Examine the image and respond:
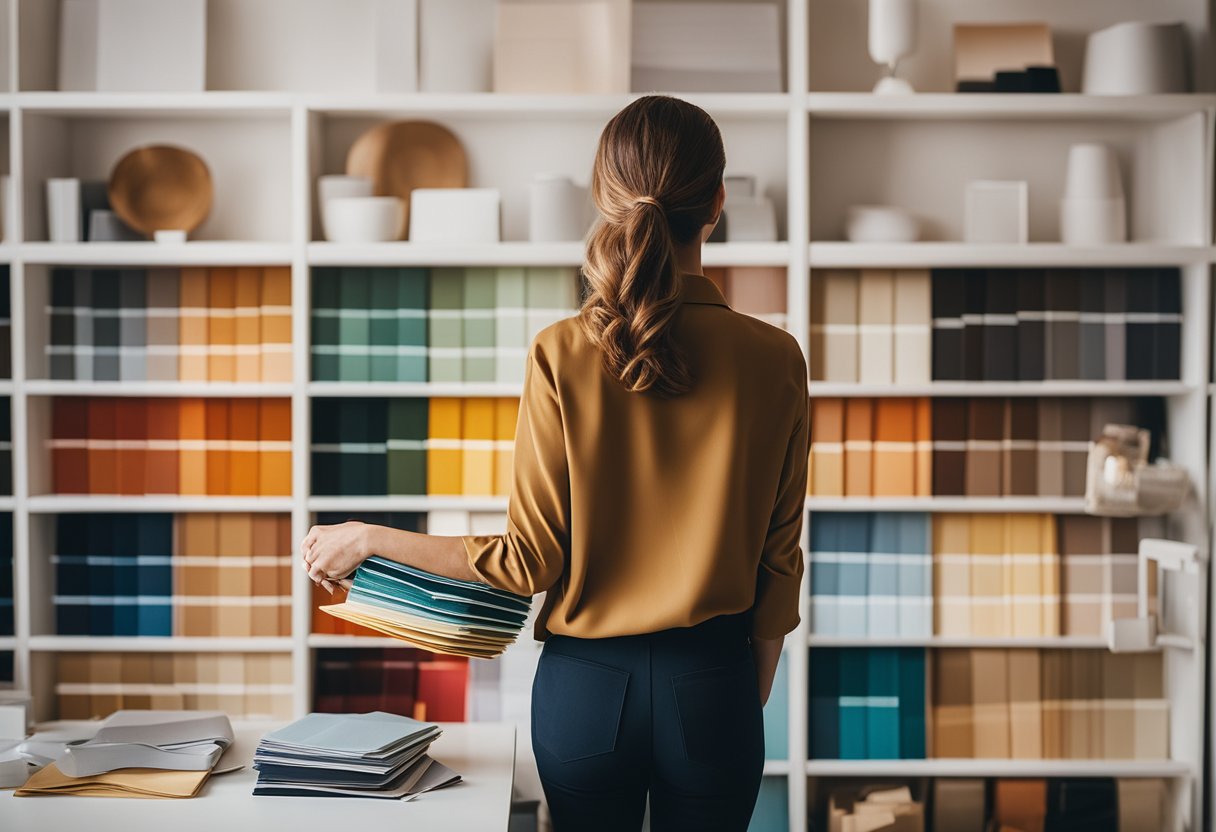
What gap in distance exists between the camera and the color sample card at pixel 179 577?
280 cm

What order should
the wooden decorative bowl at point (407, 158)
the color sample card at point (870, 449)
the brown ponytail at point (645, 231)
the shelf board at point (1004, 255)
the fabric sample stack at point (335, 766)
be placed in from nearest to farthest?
the brown ponytail at point (645, 231), the fabric sample stack at point (335, 766), the shelf board at point (1004, 255), the color sample card at point (870, 449), the wooden decorative bowl at point (407, 158)

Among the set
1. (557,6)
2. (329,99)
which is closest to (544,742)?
(329,99)

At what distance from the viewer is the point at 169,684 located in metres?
2.85

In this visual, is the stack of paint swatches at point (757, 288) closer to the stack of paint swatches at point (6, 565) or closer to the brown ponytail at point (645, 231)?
the brown ponytail at point (645, 231)

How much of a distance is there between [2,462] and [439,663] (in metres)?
1.28

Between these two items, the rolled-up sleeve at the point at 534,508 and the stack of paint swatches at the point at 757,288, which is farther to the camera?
the stack of paint swatches at the point at 757,288

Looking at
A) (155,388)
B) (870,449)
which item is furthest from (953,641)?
(155,388)

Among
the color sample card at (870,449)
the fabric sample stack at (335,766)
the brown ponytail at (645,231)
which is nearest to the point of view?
the brown ponytail at (645,231)

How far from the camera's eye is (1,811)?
1387 mm

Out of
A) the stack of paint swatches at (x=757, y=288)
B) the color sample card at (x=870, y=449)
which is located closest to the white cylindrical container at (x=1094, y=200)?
the color sample card at (x=870, y=449)

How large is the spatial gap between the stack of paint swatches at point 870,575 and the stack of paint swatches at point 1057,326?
0.44 meters

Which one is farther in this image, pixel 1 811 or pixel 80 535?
pixel 80 535

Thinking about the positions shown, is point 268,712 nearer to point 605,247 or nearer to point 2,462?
point 2,462

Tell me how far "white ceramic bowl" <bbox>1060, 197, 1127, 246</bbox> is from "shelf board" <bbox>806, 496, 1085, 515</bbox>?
0.68m
